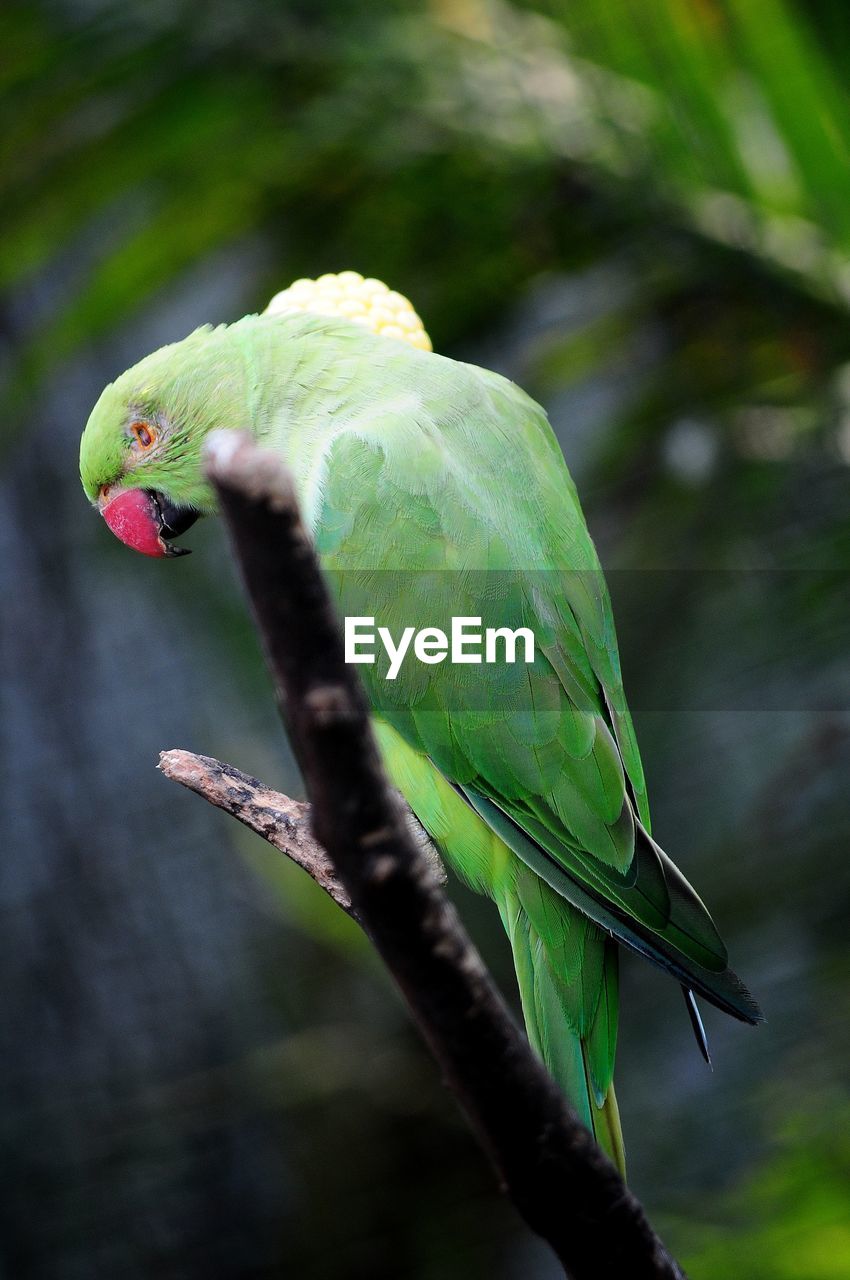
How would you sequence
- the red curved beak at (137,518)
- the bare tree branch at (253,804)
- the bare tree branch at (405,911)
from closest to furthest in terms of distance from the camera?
the bare tree branch at (405,911) → the bare tree branch at (253,804) → the red curved beak at (137,518)

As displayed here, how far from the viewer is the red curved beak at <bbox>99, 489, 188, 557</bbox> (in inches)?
60.2

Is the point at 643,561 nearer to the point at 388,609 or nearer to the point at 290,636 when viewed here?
the point at 388,609

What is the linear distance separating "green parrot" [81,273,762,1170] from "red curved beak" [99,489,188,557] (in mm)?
192

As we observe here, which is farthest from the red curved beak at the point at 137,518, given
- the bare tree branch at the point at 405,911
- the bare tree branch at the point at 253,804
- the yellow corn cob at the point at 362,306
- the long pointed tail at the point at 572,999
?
the bare tree branch at the point at 405,911

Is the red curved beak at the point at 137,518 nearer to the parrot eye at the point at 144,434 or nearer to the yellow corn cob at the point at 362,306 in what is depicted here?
the parrot eye at the point at 144,434

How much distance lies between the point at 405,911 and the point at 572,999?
57 cm

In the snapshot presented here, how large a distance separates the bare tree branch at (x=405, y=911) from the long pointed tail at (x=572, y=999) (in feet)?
1.08

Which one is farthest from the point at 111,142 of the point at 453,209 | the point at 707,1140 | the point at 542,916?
the point at 707,1140

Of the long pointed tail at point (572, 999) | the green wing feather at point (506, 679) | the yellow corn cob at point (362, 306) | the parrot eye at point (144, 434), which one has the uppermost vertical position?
the yellow corn cob at point (362, 306)

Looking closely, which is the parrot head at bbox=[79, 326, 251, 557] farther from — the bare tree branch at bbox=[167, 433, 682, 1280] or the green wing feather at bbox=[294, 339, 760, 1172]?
the bare tree branch at bbox=[167, 433, 682, 1280]

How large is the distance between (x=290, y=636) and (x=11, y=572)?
8.36 feet

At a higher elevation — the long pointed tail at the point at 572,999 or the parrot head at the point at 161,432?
the parrot head at the point at 161,432

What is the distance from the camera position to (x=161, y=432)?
57.4 inches

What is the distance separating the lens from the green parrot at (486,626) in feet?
3.80
